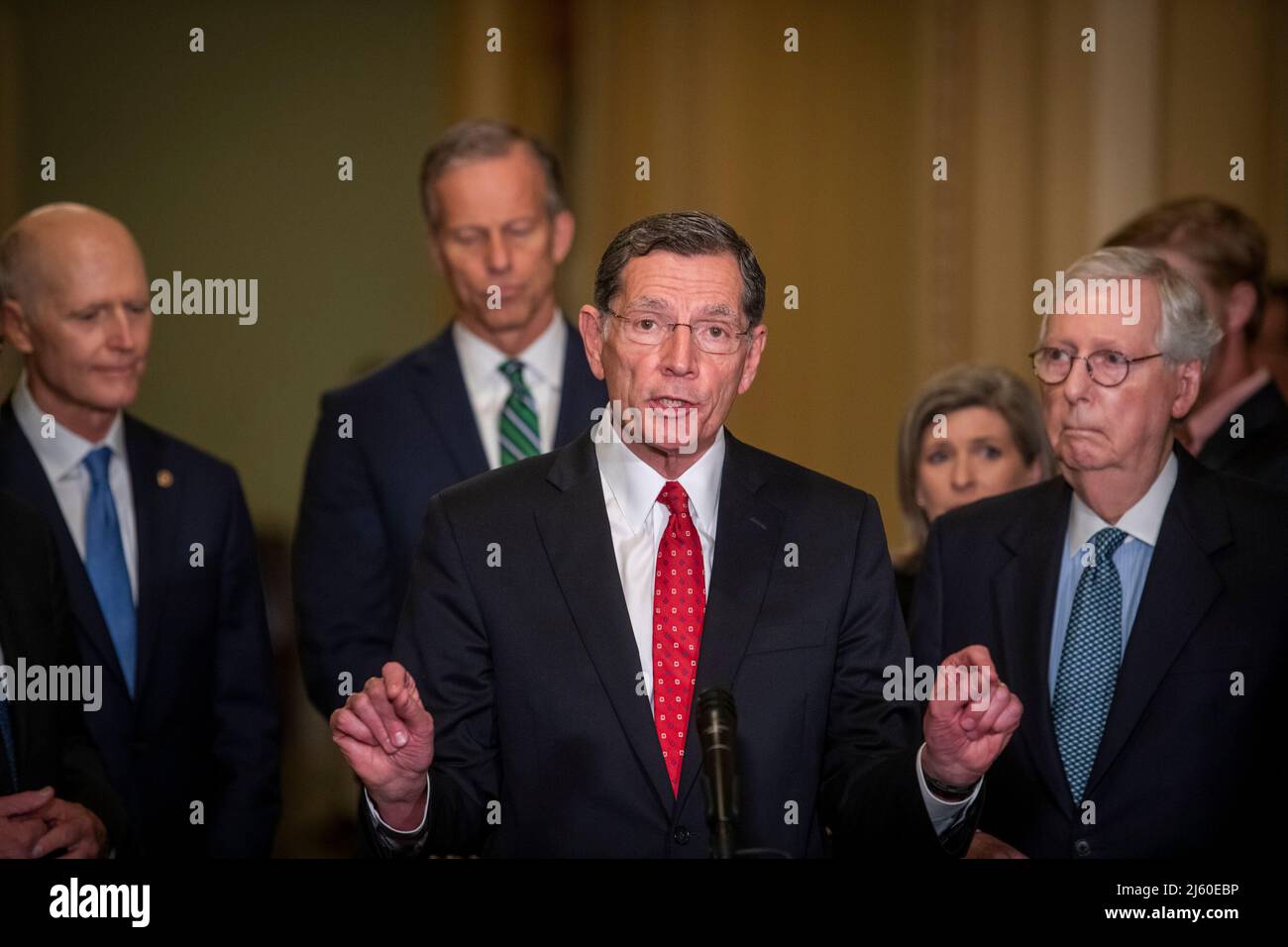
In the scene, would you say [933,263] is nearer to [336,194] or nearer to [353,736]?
[336,194]

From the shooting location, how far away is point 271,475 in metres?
5.58

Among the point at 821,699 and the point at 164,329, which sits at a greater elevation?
the point at 164,329

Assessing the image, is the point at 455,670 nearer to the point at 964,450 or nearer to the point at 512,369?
the point at 512,369

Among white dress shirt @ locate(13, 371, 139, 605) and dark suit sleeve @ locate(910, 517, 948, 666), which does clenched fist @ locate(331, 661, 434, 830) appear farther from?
white dress shirt @ locate(13, 371, 139, 605)

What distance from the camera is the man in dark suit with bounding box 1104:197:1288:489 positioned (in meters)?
3.81

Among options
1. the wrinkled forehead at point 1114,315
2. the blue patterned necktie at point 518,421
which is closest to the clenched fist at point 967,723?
the wrinkled forehead at point 1114,315

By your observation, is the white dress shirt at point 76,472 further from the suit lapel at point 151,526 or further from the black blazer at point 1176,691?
the black blazer at point 1176,691

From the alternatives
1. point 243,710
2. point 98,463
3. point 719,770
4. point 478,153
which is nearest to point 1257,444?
point 478,153

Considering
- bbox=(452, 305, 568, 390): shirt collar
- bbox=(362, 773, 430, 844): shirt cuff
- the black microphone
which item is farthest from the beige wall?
the black microphone

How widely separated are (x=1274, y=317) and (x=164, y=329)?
10.5ft

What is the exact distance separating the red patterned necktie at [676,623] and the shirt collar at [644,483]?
16mm

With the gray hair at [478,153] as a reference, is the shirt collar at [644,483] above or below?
below

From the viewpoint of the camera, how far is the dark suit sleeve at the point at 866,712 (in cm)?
263
